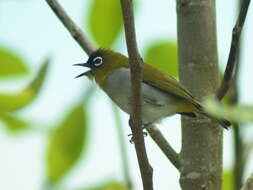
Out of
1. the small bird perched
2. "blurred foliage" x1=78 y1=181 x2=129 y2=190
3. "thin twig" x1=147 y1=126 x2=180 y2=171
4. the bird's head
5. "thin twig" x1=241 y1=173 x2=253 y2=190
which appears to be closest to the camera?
"blurred foliage" x1=78 y1=181 x2=129 y2=190

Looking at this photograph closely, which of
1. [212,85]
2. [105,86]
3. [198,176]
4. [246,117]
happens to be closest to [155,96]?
[105,86]

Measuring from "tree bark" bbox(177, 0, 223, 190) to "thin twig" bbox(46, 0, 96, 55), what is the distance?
73cm

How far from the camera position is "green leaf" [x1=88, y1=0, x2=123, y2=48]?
2.02 metres

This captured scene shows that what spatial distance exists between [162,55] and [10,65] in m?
0.82

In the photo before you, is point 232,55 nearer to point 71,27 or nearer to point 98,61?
point 71,27

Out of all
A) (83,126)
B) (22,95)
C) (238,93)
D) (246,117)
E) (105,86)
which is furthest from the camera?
(105,86)

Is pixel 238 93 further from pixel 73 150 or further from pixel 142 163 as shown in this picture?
pixel 73 150

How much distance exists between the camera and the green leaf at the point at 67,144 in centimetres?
168

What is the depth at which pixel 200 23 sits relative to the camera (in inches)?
111

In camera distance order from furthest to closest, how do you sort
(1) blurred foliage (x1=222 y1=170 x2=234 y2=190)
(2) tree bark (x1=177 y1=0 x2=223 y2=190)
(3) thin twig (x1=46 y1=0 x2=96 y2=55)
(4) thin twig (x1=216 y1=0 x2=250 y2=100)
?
(3) thin twig (x1=46 y1=0 x2=96 y2=55) < (2) tree bark (x1=177 y1=0 x2=223 y2=190) < (4) thin twig (x1=216 y1=0 x2=250 y2=100) < (1) blurred foliage (x1=222 y1=170 x2=234 y2=190)

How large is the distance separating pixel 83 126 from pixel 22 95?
11.2 inches

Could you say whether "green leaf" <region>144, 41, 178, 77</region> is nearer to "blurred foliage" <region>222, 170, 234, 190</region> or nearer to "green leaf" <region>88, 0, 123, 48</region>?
"green leaf" <region>88, 0, 123, 48</region>

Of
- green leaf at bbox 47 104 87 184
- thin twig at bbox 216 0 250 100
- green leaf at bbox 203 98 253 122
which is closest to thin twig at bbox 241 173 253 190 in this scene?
thin twig at bbox 216 0 250 100

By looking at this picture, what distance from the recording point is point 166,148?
2941 millimetres
